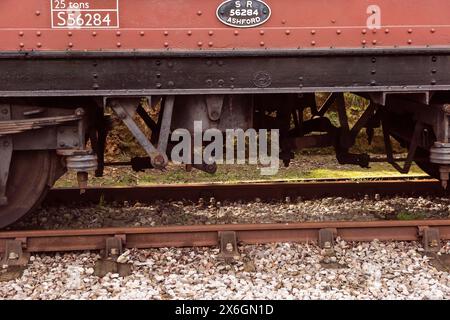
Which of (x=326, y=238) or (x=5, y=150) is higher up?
(x=5, y=150)

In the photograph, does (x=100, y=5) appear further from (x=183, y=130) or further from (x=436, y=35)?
(x=436, y=35)

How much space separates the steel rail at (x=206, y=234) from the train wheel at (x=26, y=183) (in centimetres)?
25

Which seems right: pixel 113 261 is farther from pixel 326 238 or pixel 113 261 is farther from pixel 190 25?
pixel 190 25

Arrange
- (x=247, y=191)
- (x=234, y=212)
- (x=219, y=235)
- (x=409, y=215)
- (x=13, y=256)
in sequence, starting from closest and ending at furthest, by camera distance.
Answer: (x=13, y=256) < (x=219, y=235) < (x=409, y=215) < (x=234, y=212) < (x=247, y=191)

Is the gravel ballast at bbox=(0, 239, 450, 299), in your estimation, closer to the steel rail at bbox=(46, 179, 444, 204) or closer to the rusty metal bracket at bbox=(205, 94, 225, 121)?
the rusty metal bracket at bbox=(205, 94, 225, 121)

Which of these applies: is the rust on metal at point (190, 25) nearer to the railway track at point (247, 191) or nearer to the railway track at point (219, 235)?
the railway track at point (219, 235)

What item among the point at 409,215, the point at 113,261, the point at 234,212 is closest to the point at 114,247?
the point at 113,261

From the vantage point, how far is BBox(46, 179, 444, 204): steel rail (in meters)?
6.95

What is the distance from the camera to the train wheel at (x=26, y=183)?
5.53 m

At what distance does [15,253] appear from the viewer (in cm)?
520

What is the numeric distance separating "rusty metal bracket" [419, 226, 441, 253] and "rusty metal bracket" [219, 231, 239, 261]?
1.71 meters

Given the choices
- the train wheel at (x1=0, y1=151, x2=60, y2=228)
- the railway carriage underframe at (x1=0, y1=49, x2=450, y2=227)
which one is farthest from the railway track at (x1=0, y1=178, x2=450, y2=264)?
the railway carriage underframe at (x1=0, y1=49, x2=450, y2=227)

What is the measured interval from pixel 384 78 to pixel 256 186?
2350 mm

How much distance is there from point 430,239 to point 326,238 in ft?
3.09
